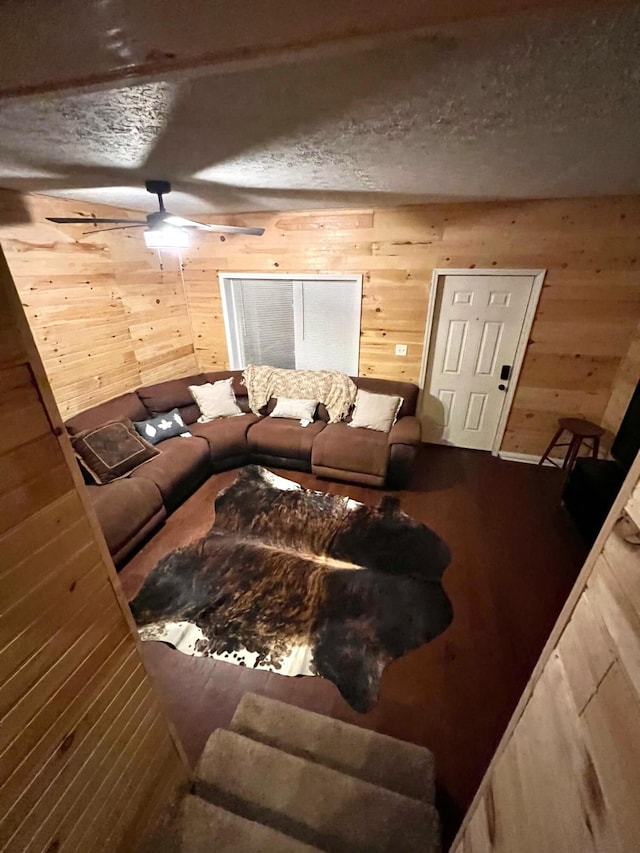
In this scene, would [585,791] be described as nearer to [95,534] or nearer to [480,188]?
[95,534]

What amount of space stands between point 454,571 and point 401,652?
0.76 metres

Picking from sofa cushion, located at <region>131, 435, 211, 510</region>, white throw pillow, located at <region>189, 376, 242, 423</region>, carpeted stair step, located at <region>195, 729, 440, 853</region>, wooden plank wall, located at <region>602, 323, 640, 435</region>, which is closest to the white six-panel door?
wooden plank wall, located at <region>602, 323, 640, 435</region>

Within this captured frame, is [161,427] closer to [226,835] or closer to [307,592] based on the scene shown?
[307,592]

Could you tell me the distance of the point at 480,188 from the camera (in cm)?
250

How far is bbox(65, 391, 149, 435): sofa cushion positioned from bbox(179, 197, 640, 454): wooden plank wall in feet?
6.40

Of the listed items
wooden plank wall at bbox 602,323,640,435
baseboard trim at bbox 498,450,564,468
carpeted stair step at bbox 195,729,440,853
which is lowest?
baseboard trim at bbox 498,450,564,468

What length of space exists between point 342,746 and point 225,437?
8.90 ft

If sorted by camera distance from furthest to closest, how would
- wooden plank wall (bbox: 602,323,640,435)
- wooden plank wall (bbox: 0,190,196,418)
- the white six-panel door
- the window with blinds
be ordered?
the window with blinds < the white six-panel door < wooden plank wall (bbox: 602,323,640,435) < wooden plank wall (bbox: 0,190,196,418)

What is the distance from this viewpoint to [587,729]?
0.56m

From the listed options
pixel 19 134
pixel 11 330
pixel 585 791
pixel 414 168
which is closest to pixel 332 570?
pixel 585 791

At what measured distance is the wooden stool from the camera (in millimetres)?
3104

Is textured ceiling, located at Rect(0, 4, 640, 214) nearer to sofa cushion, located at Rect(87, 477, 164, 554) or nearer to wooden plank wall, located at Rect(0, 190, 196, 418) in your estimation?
wooden plank wall, located at Rect(0, 190, 196, 418)

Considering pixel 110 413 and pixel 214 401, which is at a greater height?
pixel 110 413

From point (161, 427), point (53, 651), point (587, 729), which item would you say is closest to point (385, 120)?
point (587, 729)
